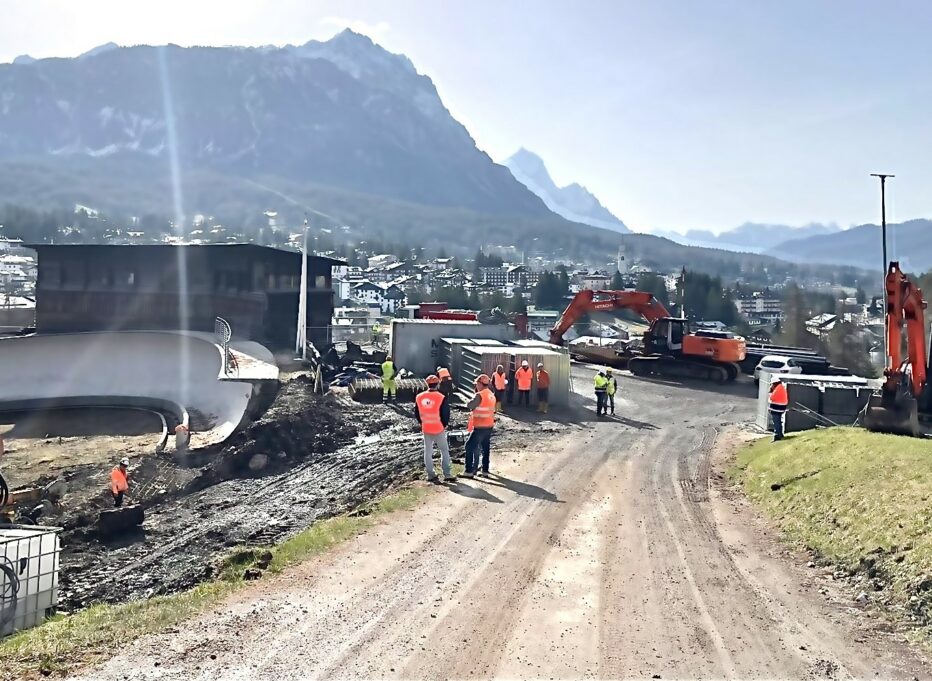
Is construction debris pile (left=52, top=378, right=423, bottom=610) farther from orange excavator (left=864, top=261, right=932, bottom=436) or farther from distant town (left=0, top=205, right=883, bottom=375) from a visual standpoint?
distant town (left=0, top=205, right=883, bottom=375)

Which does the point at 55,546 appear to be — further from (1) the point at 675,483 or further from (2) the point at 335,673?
(1) the point at 675,483

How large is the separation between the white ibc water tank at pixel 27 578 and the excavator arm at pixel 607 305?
3460cm

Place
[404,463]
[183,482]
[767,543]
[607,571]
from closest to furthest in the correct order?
[607,571], [767,543], [404,463], [183,482]

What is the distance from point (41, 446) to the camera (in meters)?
27.4

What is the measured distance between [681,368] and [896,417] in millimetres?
19932

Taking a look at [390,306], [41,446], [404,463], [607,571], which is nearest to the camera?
[607,571]

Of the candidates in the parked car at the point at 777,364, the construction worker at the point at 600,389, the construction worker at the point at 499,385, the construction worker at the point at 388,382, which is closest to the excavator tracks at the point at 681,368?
the parked car at the point at 777,364

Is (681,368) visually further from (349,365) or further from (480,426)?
(480,426)

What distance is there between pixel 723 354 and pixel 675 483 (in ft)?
70.6

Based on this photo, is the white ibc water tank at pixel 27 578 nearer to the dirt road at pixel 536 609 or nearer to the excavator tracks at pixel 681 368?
the dirt road at pixel 536 609

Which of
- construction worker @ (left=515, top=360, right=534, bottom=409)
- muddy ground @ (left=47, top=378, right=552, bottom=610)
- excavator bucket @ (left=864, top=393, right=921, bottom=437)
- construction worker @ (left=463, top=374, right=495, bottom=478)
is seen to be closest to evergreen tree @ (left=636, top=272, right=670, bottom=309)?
construction worker @ (left=515, top=360, right=534, bottom=409)

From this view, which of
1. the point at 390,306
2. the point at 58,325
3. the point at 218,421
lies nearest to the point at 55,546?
the point at 218,421

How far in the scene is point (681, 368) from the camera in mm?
35719

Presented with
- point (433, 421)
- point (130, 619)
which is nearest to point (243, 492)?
point (433, 421)
